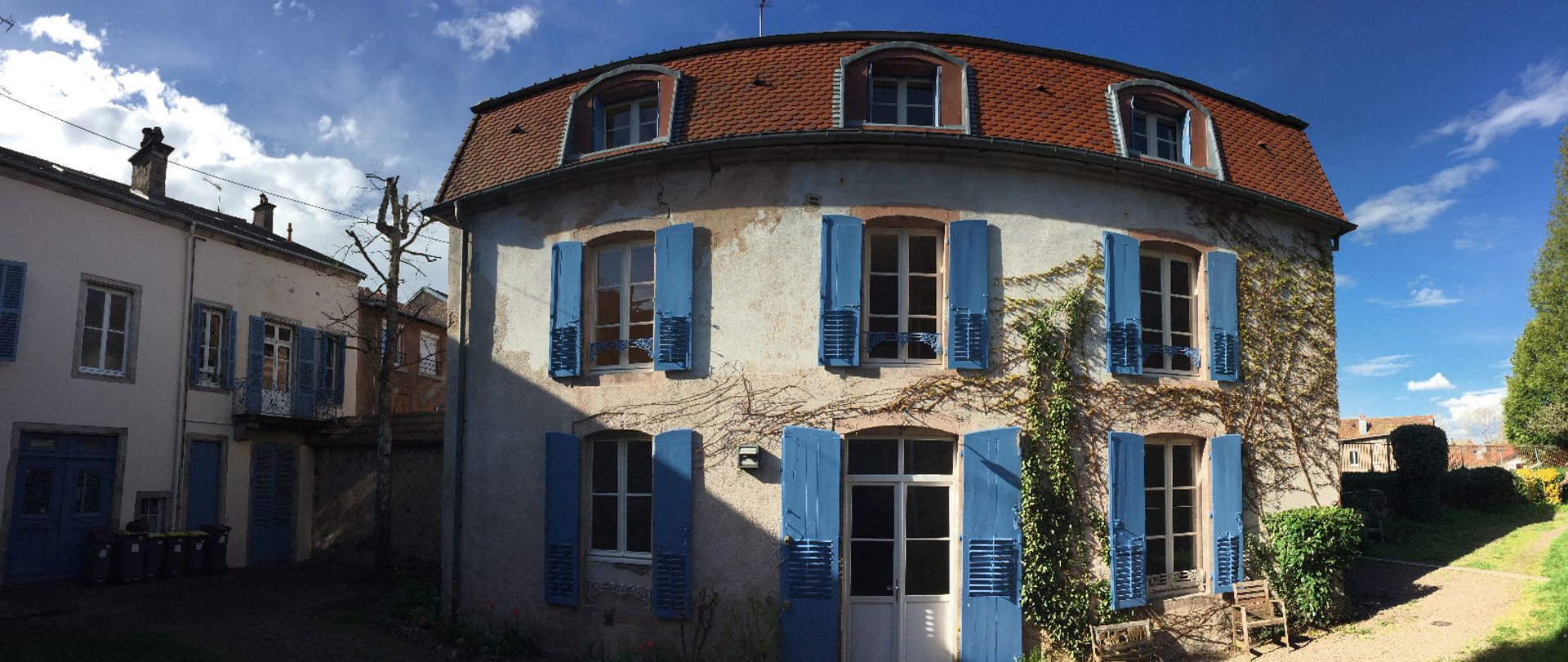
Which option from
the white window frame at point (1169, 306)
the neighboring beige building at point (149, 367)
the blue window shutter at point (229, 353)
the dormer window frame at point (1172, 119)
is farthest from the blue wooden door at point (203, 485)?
the dormer window frame at point (1172, 119)

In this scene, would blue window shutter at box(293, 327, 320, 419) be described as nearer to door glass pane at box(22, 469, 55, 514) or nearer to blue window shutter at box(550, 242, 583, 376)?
door glass pane at box(22, 469, 55, 514)

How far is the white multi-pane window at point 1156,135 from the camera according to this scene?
35.8ft

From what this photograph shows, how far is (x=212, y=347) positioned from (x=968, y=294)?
568 inches

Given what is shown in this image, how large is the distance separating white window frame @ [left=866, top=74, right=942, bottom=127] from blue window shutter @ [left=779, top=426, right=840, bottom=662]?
3567 mm

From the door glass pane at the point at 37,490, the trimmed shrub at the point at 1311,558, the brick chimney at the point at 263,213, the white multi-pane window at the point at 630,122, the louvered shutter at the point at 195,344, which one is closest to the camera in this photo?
the trimmed shrub at the point at 1311,558

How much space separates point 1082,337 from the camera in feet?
32.4

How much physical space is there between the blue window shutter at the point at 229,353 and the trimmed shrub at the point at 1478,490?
22.8m

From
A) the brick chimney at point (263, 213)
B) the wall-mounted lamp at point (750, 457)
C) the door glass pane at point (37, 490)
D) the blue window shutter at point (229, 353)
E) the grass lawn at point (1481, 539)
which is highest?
the brick chimney at point (263, 213)

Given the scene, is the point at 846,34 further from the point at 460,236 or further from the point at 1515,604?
the point at 1515,604

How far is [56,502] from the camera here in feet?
46.0

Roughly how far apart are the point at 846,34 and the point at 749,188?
7.13 ft

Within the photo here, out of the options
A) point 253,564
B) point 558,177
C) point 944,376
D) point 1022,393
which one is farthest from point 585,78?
point 253,564

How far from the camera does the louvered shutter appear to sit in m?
16.0

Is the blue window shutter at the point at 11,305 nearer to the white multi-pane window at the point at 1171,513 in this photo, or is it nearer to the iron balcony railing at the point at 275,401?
the iron balcony railing at the point at 275,401
